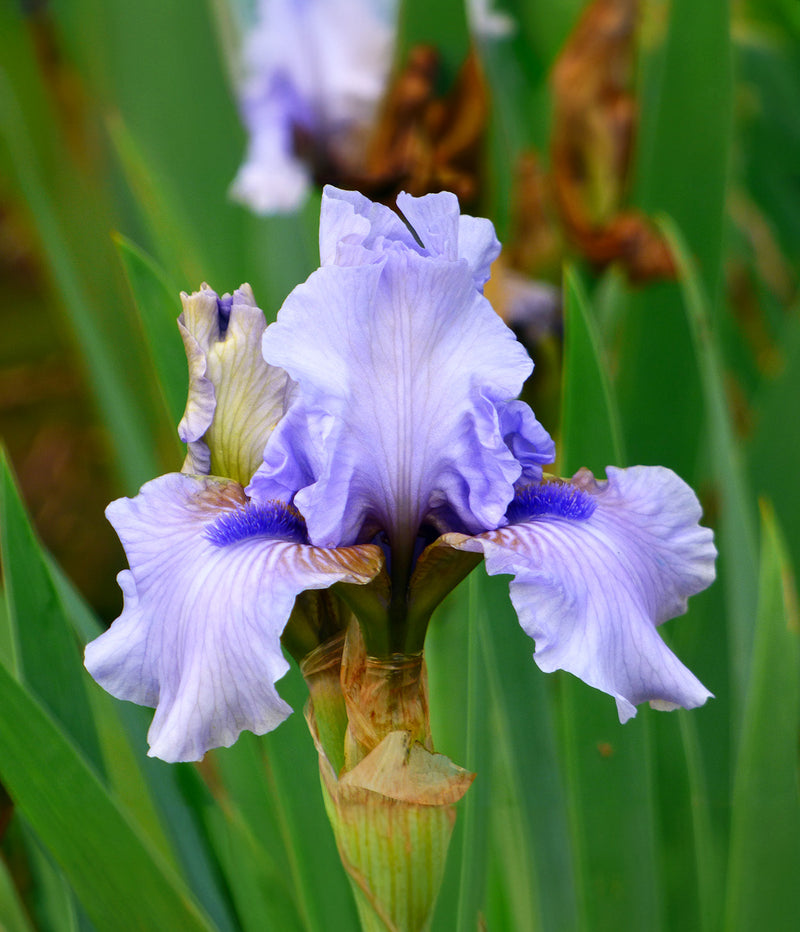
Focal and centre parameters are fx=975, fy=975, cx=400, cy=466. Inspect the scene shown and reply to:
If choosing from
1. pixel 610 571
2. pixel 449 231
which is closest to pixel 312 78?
pixel 449 231

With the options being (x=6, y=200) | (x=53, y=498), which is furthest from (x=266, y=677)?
(x=6, y=200)

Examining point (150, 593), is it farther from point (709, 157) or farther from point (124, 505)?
point (709, 157)

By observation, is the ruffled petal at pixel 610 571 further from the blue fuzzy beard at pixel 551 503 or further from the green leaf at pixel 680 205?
the green leaf at pixel 680 205

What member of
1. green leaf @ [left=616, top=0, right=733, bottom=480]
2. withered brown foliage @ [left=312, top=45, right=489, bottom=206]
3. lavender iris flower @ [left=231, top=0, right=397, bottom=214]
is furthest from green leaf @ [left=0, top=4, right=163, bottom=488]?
green leaf @ [left=616, top=0, right=733, bottom=480]

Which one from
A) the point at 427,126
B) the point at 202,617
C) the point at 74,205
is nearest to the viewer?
the point at 202,617

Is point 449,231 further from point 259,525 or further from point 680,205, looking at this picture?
point 680,205

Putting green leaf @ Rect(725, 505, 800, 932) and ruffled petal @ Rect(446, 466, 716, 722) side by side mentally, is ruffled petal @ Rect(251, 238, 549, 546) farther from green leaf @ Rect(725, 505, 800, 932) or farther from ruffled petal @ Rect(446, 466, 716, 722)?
green leaf @ Rect(725, 505, 800, 932)

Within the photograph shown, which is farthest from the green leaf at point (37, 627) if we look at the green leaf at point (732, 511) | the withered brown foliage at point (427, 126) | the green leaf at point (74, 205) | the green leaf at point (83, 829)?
the green leaf at point (74, 205)
